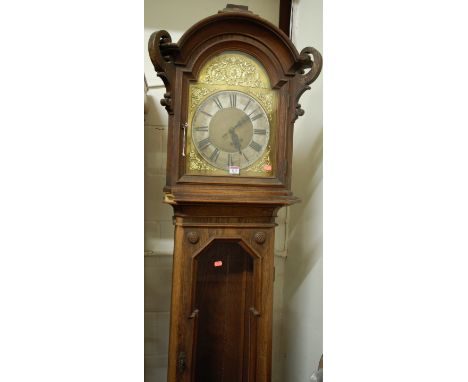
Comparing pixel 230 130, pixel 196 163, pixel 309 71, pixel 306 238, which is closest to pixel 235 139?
pixel 230 130

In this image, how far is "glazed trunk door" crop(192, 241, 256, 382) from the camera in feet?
3.76

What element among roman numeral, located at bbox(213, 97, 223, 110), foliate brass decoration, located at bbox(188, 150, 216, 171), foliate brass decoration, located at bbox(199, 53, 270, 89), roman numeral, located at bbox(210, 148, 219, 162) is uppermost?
foliate brass decoration, located at bbox(199, 53, 270, 89)

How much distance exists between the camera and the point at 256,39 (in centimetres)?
105

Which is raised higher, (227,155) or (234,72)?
(234,72)

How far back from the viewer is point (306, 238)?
4.66ft

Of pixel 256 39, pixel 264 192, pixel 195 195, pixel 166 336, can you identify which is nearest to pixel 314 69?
pixel 256 39

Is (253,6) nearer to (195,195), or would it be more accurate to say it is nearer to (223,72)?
(223,72)

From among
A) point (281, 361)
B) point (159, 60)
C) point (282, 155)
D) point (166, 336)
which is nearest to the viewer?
point (159, 60)

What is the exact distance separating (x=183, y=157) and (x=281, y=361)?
1.09m

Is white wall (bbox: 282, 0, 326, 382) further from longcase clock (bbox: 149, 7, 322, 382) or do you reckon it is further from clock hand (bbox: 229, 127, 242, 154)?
clock hand (bbox: 229, 127, 242, 154)

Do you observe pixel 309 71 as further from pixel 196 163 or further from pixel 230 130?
pixel 196 163

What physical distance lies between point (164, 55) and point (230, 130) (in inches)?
11.0

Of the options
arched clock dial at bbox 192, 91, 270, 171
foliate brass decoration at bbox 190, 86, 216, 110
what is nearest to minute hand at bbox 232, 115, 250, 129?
arched clock dial at bbox 192, 91, 270, 171

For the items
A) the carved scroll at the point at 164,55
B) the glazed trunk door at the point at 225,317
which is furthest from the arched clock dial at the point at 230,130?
the glazed trunk door at the point at 225,317
